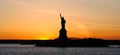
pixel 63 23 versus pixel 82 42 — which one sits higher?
pixel 63 23

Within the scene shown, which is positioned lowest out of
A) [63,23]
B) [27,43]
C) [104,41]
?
[27,43]

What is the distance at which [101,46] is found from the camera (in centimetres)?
13250

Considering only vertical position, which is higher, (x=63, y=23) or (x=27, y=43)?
(x=63, y=23)

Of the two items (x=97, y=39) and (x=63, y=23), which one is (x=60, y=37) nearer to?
(x=63, y=23)

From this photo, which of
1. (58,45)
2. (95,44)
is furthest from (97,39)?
(58,45)

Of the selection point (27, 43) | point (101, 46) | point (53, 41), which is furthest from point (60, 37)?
point (27, 43)

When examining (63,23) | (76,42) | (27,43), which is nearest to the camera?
(63,23)

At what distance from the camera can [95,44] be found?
129375mm

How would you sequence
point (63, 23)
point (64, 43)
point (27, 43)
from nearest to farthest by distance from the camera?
point (63, 23) → point (64, 43) → point (27, 43)

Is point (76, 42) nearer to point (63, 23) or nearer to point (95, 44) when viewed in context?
point (95, 44)

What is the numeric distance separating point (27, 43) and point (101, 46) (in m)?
64.7

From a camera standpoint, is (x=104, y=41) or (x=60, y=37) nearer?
(x=60, y=37)

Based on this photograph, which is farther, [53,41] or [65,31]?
[53,41]

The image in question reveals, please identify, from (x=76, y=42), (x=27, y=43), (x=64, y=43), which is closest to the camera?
(x=64, y=43)
